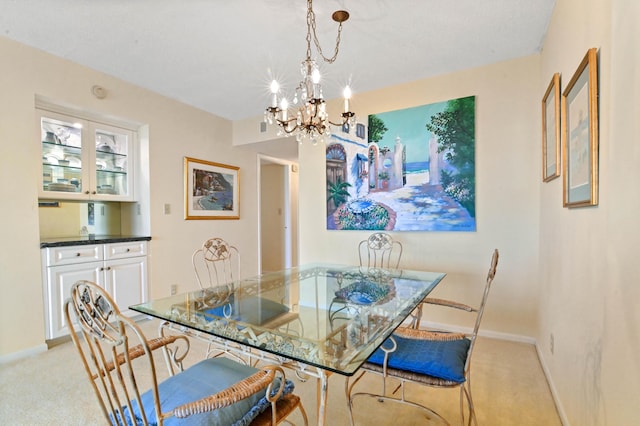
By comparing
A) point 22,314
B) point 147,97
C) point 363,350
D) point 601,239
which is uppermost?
point 147,97

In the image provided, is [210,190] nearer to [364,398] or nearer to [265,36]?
[265,36]

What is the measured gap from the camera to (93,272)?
283cm

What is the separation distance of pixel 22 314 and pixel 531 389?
147 inches

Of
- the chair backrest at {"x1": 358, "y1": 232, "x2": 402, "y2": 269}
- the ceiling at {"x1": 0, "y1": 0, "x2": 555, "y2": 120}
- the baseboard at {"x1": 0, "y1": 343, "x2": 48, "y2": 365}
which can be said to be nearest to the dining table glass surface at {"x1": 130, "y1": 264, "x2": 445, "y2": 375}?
the chair backrest at {"x1": 358, "y1": 232, "x2": 402, "y2": 269}

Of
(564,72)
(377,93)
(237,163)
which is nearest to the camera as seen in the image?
(564,72)

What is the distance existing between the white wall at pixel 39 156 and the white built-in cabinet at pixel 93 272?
Result: 0.24ft

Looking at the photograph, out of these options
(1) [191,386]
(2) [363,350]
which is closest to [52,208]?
(1) [191,386]

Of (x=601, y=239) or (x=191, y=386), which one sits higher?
(x=601, y=239)

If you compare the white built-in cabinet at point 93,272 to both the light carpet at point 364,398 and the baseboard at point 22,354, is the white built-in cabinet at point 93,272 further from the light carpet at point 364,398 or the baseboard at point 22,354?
the light carpet at point 364,398

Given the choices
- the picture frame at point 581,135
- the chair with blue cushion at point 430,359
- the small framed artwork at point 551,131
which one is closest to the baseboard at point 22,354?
the chair with blue cushion at point 430,359

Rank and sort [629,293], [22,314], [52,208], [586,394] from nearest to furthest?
1. [629,293]
2. [586,394]
3. [22,314]
4. [52,208]

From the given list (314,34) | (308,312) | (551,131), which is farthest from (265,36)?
(551,131)

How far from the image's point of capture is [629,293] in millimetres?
910

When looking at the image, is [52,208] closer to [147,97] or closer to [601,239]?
[147,97]
